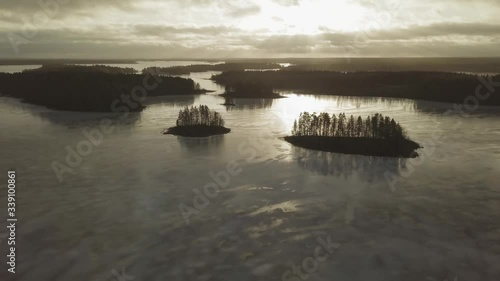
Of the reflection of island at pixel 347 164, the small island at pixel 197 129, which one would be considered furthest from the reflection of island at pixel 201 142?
the reflection of island at pixel 347 164

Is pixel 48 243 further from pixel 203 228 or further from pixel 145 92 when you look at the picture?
pixel 145 92

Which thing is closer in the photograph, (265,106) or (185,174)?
(185,174)

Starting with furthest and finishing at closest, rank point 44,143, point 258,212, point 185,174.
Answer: point 44,143
point 185,174
point 258,212

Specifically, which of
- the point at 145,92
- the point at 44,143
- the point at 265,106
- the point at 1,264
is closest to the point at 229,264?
the point at 1,264

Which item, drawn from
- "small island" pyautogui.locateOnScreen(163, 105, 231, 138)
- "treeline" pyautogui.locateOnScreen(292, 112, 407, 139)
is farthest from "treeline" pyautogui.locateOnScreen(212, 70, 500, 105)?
"small island" pyautogui.locateOnScreen(163, 105, 231, 138)

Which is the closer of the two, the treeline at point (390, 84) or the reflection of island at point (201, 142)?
the reflection of island at point (201, 142)

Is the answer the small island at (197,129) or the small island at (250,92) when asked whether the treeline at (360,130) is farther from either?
the small island at (250,92)
